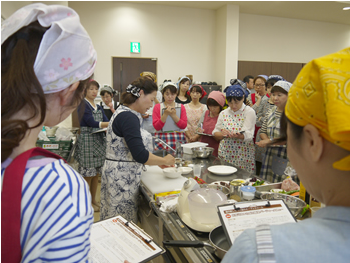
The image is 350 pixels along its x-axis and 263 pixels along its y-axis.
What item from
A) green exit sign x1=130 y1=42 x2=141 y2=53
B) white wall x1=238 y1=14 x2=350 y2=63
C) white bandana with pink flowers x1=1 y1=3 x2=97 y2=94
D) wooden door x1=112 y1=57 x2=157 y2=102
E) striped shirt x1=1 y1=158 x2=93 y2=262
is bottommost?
striped shirt x1=1 y1=158 x2=93 y2=262

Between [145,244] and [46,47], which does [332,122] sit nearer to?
[46,47]

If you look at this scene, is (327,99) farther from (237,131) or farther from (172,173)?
(237,131)

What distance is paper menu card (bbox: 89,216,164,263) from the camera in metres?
1.01

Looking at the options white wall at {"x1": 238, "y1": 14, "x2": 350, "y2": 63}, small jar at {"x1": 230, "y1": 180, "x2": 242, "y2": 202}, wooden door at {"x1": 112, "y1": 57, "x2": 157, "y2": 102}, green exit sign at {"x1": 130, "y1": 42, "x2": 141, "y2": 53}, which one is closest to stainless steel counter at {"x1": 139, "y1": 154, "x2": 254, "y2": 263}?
small jar at {"x1": 230, "y1": 180, "x2": 242, "y2": 202}

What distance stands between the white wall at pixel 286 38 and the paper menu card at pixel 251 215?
24.0 ft

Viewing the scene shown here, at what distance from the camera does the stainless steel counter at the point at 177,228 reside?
42.3 inches

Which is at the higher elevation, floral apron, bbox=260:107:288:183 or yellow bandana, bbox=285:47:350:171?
yellow bandana, bbox=285:47:350:171

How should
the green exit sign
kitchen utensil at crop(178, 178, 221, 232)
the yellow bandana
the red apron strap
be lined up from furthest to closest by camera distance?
1. the green exit sign
2. kitchen utensil at crop(178, 178, 221, 232)
3. the red apron strap
4. the yellow bandana

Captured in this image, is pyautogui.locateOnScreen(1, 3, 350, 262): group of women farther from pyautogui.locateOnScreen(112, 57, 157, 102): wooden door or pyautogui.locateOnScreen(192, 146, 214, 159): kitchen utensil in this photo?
pyautogui.locateOnScreen(112, 57, 157, 102): wooden door

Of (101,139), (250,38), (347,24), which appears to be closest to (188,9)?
(250,38)

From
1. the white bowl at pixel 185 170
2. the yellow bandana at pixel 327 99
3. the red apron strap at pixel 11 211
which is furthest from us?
the white bowl at pixel 185 170

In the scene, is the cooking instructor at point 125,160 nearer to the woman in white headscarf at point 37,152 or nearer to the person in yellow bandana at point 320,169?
the woman in white headscarf at point 37,152

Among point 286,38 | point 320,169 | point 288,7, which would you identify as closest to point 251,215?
point 320,169

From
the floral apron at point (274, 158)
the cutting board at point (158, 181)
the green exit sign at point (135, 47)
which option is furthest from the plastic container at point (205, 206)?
the green exit sign at point (135, 47)
